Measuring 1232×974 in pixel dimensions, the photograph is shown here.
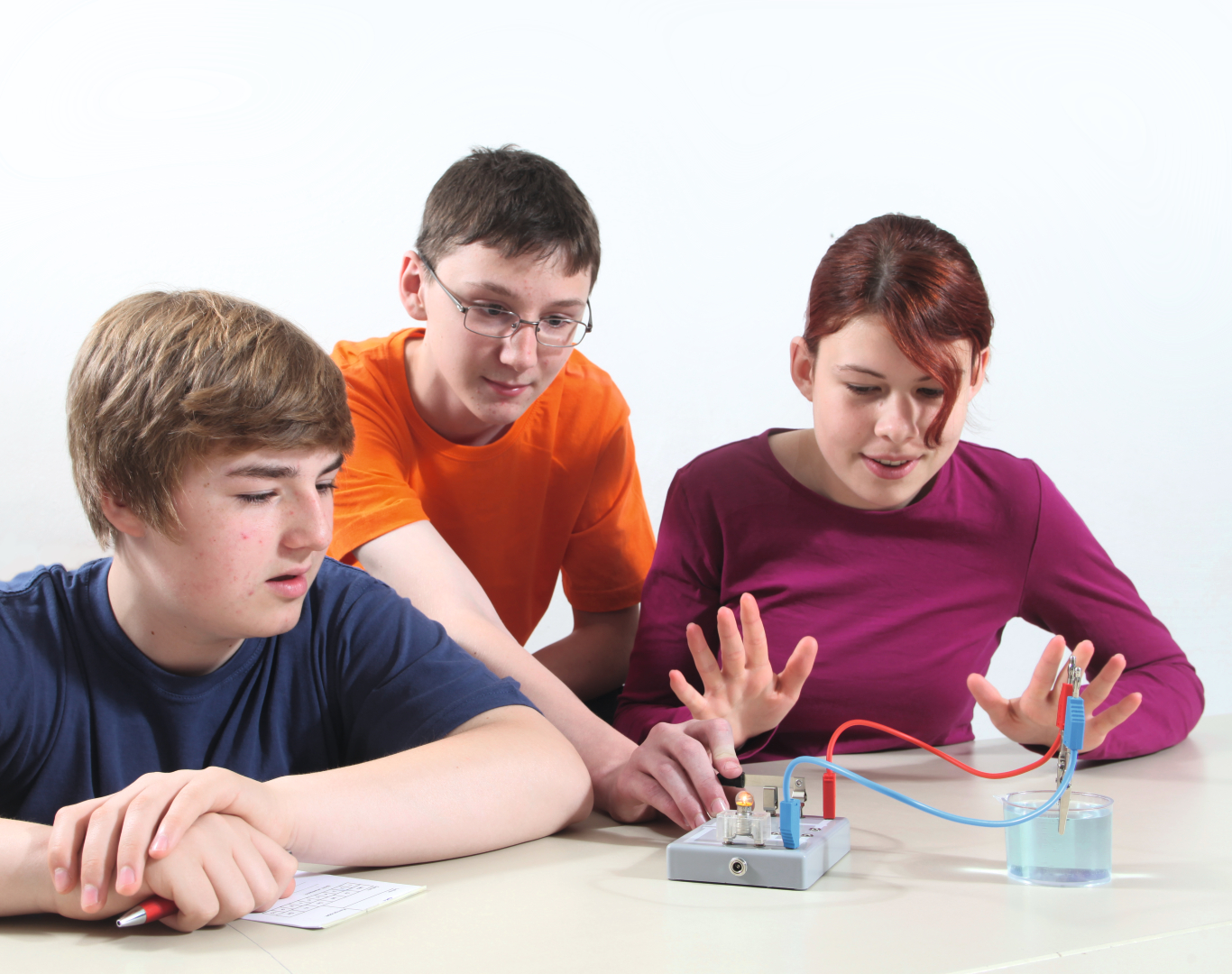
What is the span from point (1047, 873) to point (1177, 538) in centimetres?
284

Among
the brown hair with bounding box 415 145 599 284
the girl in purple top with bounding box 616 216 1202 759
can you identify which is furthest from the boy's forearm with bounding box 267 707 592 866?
the brown hair with bounding box 415 145 599 284

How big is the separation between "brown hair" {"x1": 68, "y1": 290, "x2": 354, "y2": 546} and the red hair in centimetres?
65

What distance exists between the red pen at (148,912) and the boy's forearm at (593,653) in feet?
3.20

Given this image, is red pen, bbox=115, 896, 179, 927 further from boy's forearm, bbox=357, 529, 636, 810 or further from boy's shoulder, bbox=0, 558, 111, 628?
boy's forearm, bbox=357, 529, 636, 810

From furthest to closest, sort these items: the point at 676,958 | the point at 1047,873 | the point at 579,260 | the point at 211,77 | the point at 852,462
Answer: the point at 211,77
the point at 579,260
the point at 852,462
the point at 1047,873
the point at 676,958

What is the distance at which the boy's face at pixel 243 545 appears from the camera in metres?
0.92

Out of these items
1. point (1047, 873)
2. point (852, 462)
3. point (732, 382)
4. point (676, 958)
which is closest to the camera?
point (676, 958)

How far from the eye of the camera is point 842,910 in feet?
2.48

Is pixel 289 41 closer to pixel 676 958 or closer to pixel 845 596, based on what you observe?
pixel 845 596

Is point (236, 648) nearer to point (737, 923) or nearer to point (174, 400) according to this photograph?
point (174, 400)

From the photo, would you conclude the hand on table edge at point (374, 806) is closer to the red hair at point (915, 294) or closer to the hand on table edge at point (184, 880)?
the hand on table edge at point (184, 880)

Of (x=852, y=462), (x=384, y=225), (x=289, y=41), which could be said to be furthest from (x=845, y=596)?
(x=289, y=41)

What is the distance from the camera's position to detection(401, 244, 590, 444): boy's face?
4.78 ft

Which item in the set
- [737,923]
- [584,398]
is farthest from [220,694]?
[584,398]
